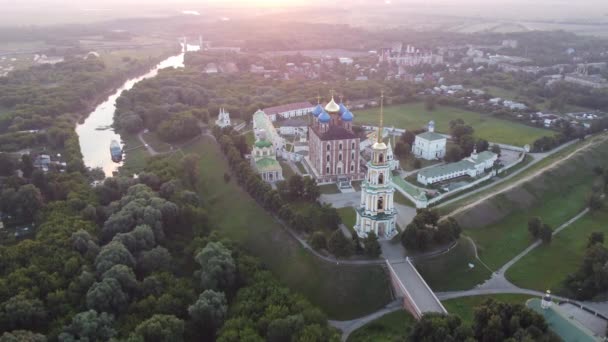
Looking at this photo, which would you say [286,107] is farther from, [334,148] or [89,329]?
[89,329]

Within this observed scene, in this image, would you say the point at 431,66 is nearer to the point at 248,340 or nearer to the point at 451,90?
the point at 451,90

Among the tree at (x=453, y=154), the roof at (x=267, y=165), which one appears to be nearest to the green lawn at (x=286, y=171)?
the roof at (x=267, y=165)

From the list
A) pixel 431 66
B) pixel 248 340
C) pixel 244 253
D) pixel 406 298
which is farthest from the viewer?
pixel 431 66

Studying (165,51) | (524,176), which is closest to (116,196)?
(524,176)

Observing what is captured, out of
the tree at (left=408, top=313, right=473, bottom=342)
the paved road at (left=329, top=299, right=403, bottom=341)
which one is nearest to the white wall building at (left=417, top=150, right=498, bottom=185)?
the paved road at (left=329, top=299, right=403, bottom=341)

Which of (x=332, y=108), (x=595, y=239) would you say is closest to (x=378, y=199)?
(x=332, y=108)

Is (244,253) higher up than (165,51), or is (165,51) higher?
(165,51)

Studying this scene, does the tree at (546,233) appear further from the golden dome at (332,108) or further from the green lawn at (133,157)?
the green lawn at (133,157)
